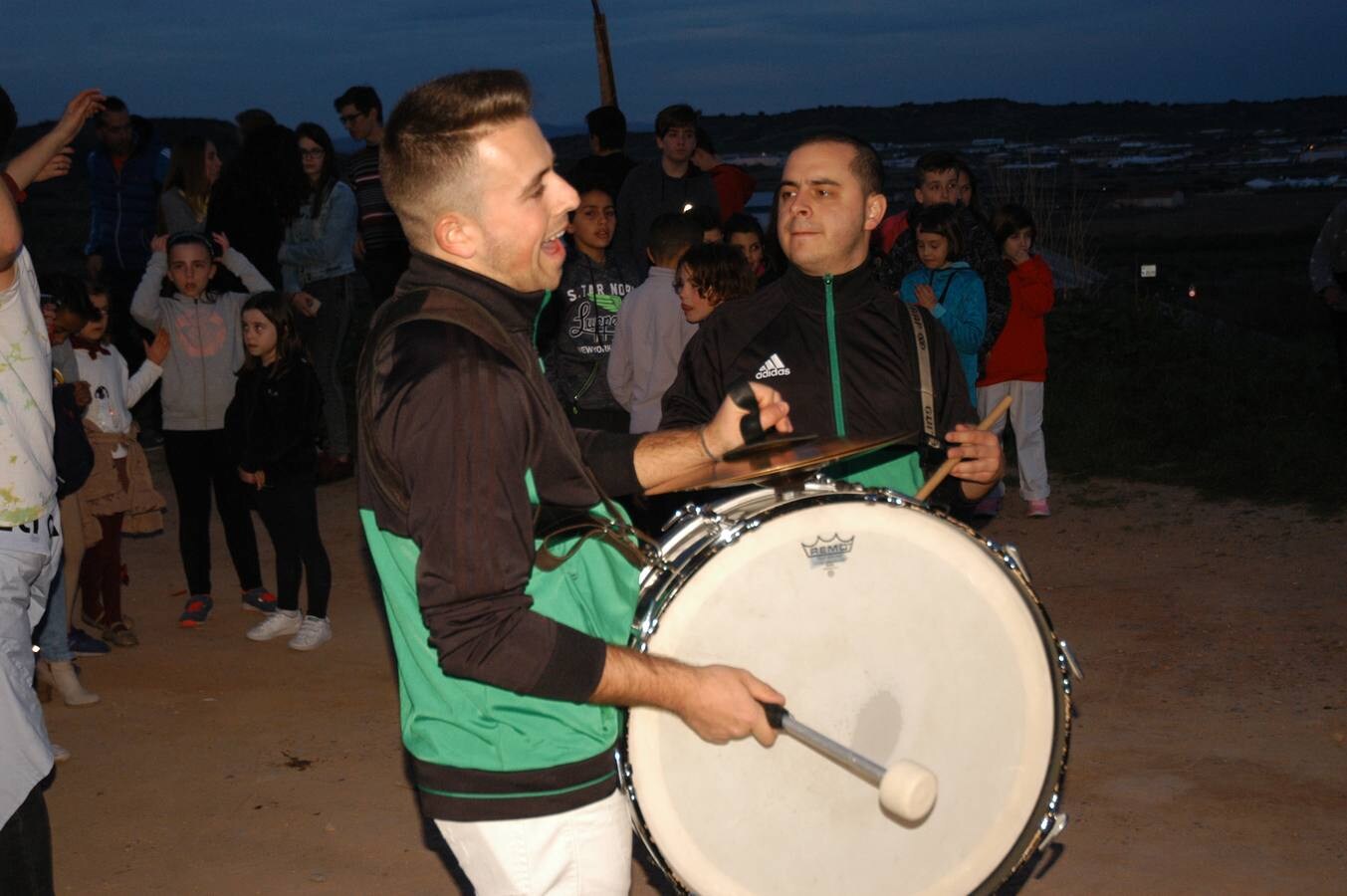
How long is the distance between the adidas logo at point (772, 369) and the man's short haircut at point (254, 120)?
20.9ft

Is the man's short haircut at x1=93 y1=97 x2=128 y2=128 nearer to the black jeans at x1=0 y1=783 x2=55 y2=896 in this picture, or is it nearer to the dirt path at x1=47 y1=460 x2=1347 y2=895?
the dirt path at x1=47 y1=460 x2=1347 y2=895

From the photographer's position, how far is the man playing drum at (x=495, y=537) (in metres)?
2.16

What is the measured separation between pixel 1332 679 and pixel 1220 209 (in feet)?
116

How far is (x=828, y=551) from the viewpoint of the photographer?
2.64 m

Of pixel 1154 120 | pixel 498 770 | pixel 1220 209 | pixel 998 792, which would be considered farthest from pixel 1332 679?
pixel 1154 120

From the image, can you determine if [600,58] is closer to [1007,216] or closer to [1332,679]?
[1007,216]

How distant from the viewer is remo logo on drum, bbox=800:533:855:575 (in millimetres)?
2633

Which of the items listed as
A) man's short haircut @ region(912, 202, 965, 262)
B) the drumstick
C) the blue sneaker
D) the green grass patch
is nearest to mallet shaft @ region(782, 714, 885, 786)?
the drumstick

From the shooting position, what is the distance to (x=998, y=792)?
279 cm

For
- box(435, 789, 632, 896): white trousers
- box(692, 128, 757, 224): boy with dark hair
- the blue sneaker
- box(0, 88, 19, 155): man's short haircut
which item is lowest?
the blue sneaker

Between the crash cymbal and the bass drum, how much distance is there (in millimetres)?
62

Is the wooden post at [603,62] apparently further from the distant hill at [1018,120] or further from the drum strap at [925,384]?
the distant hill at [1018,120]

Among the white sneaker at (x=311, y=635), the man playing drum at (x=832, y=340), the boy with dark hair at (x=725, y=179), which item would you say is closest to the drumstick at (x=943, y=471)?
the man playing drum at (x=832, y=340)

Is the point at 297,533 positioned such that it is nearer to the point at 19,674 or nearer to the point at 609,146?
the point at 19,674
